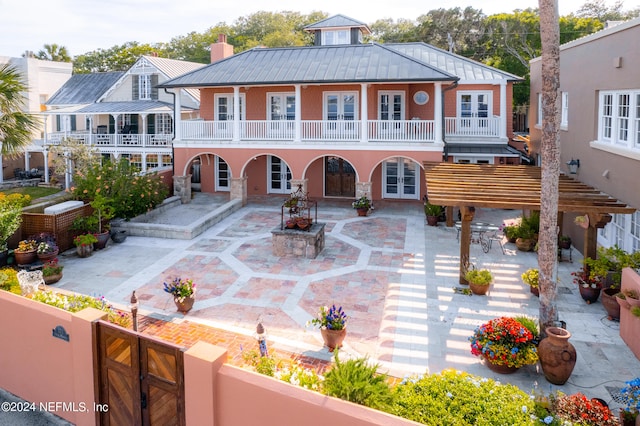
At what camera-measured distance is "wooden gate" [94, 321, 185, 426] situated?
247 inches

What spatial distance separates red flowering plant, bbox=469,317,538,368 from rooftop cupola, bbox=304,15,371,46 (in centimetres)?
2038

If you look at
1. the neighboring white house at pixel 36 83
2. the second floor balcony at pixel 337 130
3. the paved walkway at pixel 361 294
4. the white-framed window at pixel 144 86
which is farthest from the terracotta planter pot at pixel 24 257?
the neighboring white house at pixel 36 83

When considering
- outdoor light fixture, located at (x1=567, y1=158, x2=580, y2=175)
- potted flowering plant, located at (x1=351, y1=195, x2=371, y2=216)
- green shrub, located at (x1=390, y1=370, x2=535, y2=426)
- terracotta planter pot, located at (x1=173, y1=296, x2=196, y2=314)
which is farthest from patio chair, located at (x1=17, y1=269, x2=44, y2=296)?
outdoor light fixture, located at (x1=567, y1=158, x2=580, y2=175)

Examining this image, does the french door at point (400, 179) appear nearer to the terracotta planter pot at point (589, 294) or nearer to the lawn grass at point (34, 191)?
the terracotta planter pot at point (589, 294)

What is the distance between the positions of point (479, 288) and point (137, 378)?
7980 mm

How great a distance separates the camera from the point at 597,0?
140 ft

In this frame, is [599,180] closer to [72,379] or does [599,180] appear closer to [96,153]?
[72,379]

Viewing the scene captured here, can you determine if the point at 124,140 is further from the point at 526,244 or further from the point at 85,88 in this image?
the point at 526,244

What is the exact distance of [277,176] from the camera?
24219 mm

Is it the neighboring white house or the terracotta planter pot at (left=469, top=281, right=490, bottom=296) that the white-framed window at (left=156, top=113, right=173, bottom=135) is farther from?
the terracotta planter pot at (left=469, top=281, right=490, bottom=296)

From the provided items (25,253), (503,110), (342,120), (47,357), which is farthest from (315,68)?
(47,357)

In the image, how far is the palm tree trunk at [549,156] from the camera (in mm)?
7609

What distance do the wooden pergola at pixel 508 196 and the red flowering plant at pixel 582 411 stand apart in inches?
232

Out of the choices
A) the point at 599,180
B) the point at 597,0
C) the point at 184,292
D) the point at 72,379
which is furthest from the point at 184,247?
the point at 597,0
